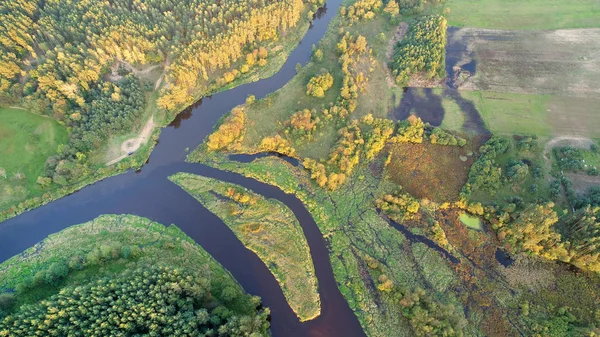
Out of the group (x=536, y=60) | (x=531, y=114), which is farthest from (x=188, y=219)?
(x=536, y=60)

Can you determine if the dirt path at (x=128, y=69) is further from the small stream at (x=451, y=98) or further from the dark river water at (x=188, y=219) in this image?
the small stream at (x=451, y=98)

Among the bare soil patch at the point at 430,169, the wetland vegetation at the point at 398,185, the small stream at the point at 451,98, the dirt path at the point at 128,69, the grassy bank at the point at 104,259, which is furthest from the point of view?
the dirt path at the point at 128,69

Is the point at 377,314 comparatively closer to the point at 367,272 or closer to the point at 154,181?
the point at 367,272

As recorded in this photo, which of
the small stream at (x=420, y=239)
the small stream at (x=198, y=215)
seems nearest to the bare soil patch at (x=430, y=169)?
the small stream at (x=420, y=239)

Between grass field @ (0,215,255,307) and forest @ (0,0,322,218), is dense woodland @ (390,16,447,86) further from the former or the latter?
grass field @ (0,215,255,307)

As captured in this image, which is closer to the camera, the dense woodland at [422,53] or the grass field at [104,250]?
the grass field at [104,250]

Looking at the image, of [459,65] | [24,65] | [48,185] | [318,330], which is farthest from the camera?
[459,65]

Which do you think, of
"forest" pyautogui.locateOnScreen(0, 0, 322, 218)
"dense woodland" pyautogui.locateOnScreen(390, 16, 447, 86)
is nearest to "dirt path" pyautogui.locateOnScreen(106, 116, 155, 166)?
"forest" pyautogui.locateOnScreen(0, 0, 322, 218)

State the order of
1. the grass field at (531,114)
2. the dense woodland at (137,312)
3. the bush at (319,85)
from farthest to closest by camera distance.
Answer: the bush at (319,85) < the grass field at (531,114) < the dense woodland at (137,312)

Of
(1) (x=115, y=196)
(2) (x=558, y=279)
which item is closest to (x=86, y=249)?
(1) (x=115, y=196)
